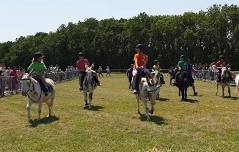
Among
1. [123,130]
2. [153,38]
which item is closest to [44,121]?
[123,130]

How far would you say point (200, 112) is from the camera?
20344 millimetres

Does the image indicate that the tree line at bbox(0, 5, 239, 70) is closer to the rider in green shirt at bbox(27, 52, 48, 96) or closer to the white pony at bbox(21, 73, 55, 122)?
the rider in green shirt at bbox(27, 52, 48, 96)

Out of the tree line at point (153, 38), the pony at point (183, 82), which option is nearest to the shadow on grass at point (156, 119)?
the pony at point (183, 82)

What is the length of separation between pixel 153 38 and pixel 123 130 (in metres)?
99.2

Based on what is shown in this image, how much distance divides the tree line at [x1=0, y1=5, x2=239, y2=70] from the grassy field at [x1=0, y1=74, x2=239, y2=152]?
255 feet

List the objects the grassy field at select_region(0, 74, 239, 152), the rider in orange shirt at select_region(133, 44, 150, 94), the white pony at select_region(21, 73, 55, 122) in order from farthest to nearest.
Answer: the rider in orange shirt at select_region(133, 44, 150, 94) → the white pony at select_region(21, 73, 55, 122) → the grassy field at select_region(0, 74, 239, 152)

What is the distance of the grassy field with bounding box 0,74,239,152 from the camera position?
13.3 metres

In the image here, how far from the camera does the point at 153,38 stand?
114 m

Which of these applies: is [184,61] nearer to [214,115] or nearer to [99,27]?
[214,115]

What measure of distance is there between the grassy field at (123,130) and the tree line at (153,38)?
255ft

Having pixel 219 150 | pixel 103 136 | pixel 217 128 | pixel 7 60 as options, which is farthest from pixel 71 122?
pixel 7 60

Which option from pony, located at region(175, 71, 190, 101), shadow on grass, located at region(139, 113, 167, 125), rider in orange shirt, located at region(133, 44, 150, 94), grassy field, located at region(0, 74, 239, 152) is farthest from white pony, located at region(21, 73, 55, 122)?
pony, located at region(175, 71, 190, 101)

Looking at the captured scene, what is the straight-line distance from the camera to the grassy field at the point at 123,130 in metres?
13.3

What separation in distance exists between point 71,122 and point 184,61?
1106 cm
